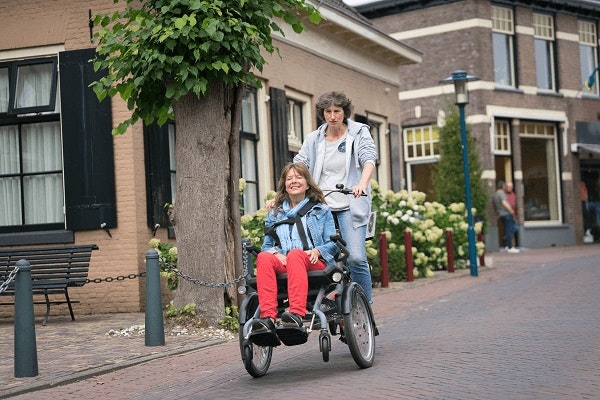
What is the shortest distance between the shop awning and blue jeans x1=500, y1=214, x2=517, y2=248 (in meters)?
4.46

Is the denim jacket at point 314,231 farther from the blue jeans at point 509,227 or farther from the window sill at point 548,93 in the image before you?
the window sill at point 548,93

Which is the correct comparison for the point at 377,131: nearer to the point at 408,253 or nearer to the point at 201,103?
the point at 408,253

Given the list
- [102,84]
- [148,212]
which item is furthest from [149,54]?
[148,212]

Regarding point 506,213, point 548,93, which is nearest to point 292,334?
point 506,213

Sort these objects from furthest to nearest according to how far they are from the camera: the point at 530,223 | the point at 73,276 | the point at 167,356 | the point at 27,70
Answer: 1. the point at 530,223
2. the point at 27,70
3. the point at 73,276
4. the point at 167,356

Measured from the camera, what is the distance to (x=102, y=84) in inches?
408

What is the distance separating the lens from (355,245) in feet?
26.6

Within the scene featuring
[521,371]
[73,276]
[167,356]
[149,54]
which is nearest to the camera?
[521,371]

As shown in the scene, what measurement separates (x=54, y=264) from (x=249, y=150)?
4090 millimetres

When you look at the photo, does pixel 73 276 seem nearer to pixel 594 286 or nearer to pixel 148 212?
pixel 148 212

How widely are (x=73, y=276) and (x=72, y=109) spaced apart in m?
2.10

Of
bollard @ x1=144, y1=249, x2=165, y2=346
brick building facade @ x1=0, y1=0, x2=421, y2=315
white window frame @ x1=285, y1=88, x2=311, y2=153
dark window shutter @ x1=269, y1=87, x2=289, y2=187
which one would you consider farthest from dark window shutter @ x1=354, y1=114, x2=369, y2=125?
bollard @ x1=144, y1=249, x2=165, y2=346

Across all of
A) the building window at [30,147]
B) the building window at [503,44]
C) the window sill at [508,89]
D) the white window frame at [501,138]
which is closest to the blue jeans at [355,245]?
the building window at [30,147]

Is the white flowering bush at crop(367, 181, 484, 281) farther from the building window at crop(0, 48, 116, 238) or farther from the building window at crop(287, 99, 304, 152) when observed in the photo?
the building window at crop(0, 48, 116, 238)
